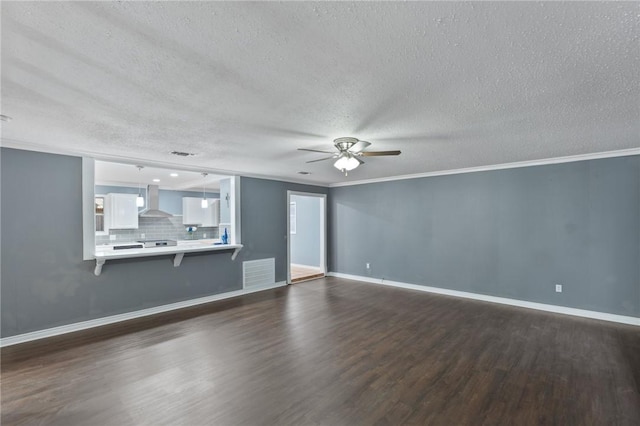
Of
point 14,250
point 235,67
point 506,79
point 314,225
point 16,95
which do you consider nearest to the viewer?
point 235,67

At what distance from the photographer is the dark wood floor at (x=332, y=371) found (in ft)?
7.07

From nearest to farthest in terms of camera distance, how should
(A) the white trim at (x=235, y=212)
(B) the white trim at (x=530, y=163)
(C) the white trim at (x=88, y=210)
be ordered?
(C) the white trim at (x=88, y=210) < (B) the white trim at (x=530, y=163) < (A) the white trim at (x=235, y=212)

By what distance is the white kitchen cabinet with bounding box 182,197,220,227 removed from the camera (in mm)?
7746

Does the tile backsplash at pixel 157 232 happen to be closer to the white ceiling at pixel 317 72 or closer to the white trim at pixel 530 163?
the white ceiling at pixel 317 72

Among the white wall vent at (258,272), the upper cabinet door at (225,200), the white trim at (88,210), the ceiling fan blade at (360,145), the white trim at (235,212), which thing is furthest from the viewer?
the upper cabinet door at (225,200)

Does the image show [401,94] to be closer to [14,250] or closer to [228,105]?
[228,105]

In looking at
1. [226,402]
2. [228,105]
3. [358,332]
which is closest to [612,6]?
[228,105]

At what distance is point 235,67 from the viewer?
69.4 inches

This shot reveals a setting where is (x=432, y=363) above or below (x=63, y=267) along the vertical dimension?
below

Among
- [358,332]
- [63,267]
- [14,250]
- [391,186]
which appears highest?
[391,186]

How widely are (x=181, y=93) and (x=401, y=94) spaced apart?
1.61m

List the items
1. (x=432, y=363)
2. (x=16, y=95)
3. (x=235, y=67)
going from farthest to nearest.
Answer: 1. (x=432, y=363)
2. (x=16, y=95)
3. (x=235, y=67)

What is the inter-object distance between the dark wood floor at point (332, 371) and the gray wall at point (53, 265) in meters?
0.37

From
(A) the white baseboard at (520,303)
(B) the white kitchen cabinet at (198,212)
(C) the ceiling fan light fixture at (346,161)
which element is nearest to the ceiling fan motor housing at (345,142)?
(C) the ceiling fan light fixture at (346,161)
